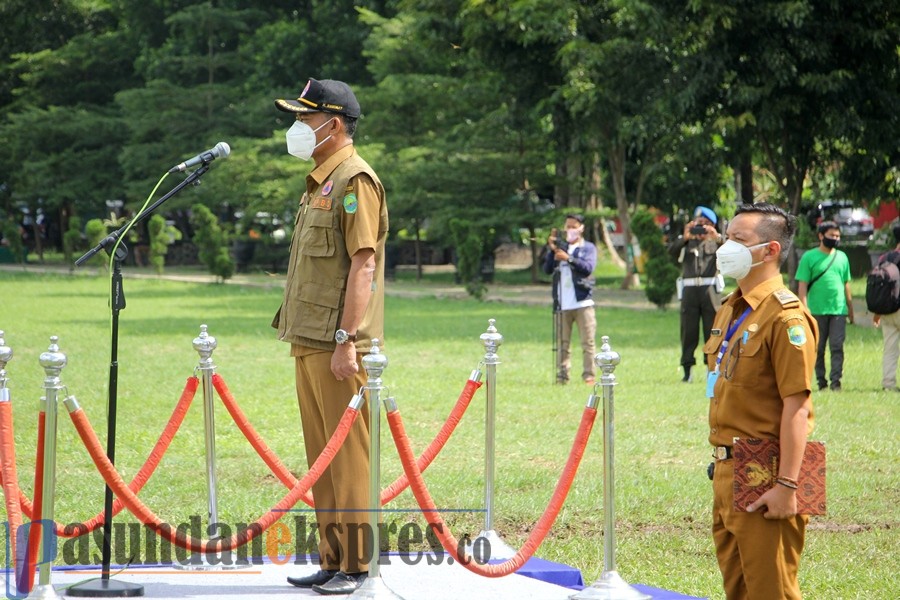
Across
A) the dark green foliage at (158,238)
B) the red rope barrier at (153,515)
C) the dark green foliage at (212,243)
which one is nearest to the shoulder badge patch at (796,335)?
the red rope barrier at (153,515)

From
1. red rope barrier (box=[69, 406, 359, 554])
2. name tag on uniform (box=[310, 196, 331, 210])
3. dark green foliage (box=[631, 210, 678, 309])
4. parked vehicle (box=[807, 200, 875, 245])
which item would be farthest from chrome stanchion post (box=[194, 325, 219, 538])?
dark green foliage (box=[631, 210, 678, 309])

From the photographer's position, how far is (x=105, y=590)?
5426 millimetres

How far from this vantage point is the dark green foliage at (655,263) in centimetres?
2277

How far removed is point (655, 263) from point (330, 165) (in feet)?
59.8

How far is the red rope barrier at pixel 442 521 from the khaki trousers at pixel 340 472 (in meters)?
0.33

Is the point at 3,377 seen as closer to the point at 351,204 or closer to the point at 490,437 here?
the point at 351,204

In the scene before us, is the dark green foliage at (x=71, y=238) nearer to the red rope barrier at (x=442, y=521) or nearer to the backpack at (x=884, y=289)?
the backpack at (x=884, y=289)

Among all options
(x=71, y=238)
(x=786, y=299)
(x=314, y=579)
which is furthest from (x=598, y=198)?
(x=786, y=299)

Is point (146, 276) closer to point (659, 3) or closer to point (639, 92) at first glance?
point (639, 92)

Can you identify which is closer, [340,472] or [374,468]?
[374,468]

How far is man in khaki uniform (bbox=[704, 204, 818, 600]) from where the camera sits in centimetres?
426

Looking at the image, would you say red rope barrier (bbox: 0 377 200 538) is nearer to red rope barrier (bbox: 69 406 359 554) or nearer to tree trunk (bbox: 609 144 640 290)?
red rope barrier (bbox: 69 406 359 554)

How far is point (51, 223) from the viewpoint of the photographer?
175 feet

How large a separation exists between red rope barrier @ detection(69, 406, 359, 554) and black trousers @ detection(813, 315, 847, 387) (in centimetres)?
835
